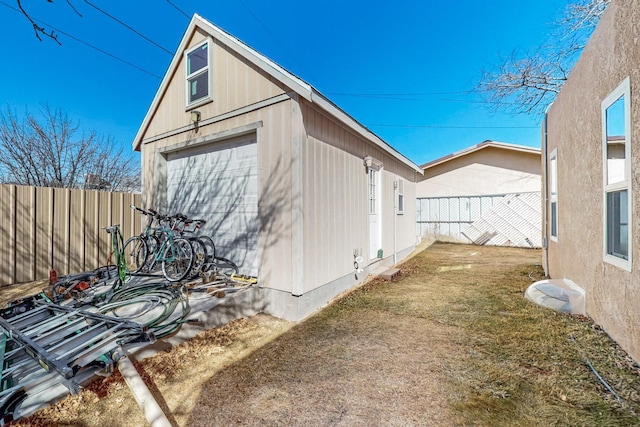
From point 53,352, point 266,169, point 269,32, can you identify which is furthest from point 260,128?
point 269,32

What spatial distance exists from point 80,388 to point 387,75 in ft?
47.3

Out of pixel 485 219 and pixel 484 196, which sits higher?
pixel 484 196

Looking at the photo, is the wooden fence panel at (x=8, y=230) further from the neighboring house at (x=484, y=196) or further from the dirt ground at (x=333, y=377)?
the neighboring house at (x=484, y=196)

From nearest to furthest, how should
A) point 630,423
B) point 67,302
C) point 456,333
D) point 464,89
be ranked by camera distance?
point 630,423
point 456,333
point 67,302
point 464,89

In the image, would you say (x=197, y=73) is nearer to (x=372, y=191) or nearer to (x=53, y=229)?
(x=53, y=229)

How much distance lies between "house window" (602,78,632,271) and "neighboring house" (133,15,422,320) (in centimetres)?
323

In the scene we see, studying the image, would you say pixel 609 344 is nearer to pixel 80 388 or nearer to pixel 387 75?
pixel 80 388

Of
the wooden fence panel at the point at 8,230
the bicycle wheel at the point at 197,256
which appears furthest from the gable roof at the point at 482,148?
→ the wooden fence panel at the point at 8,230

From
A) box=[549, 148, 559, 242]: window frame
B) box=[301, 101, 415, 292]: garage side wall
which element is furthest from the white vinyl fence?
box=[301, 101, 415, 292]: garage side wall

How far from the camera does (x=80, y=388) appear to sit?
2.07 m

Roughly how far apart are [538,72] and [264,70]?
424 inches

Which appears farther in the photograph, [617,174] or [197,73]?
[197,73]

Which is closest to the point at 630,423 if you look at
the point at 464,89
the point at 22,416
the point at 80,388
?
the point at 80,388

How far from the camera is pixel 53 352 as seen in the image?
Answer: 2295mm
